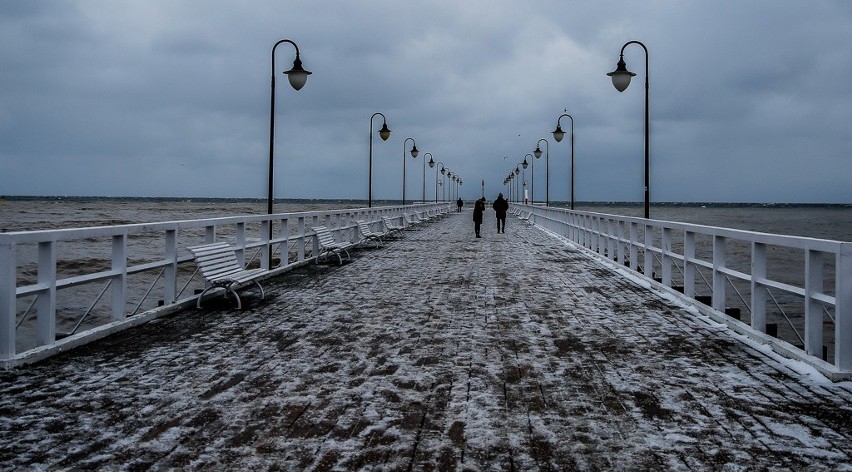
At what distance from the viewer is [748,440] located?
393 centimetres

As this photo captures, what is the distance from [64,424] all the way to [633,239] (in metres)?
11.1

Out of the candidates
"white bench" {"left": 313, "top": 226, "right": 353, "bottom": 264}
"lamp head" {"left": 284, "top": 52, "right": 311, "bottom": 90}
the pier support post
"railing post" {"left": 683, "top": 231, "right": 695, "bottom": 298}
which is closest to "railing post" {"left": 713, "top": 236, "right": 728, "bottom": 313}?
"railing post" {"left": 683, "top": 231, "right": 695, "bottom": 298}

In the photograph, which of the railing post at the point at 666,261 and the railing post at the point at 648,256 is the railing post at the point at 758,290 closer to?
the railing post at the point at 666,261

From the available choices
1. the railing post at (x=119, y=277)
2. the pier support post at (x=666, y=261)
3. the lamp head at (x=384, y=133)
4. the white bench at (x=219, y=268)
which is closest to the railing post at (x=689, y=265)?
the pier support post at (x=666, y=261)

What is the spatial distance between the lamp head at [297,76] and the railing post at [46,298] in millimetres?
9543

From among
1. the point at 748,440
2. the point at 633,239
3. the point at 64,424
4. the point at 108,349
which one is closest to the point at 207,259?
the point at 108,349

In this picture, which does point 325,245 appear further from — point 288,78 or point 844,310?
point 844,310

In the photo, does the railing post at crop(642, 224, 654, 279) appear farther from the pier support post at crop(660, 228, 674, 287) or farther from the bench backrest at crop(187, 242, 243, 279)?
the bench backrest at crop(187, 242, 243, 279)

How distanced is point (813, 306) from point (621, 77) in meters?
10.8

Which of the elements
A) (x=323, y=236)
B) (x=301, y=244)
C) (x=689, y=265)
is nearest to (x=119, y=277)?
(x=689, y=265)

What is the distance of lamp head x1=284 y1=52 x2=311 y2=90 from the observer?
14.8 meters

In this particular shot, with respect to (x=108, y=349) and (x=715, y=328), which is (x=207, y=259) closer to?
(x=108, y=349)

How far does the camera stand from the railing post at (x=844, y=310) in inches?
203

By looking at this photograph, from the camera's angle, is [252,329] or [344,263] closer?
[252,329]
